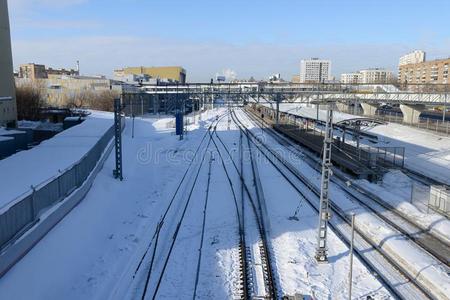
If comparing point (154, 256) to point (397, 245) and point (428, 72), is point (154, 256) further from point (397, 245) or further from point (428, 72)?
point (428, 72)

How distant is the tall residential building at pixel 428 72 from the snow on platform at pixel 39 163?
9531 centimetres

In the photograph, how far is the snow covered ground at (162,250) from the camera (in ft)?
29.2

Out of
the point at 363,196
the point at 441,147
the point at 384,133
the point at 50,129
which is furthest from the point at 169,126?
the point at 363,196

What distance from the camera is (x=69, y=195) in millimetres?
12586

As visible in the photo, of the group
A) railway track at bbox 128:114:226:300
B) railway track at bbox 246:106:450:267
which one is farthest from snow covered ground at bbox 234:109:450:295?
railway track at bbox 128:114:226:300

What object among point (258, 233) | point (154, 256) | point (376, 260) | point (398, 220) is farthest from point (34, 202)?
point (398, 220)

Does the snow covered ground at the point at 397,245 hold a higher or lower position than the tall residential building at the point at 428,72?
lower

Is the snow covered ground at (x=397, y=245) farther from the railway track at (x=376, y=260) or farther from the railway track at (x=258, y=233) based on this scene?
the railway track at (x=258, y=233)

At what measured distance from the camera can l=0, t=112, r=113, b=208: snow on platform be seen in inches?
494

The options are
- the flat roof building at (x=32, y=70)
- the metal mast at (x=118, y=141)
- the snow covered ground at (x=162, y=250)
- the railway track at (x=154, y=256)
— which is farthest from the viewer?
the flat roof building at (x=32, y=70)

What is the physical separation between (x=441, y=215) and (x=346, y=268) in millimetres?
6015

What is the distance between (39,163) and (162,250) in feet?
26.7

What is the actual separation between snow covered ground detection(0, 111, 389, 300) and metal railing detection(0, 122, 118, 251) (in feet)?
1.89

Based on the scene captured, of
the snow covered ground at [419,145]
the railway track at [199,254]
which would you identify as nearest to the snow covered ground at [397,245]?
the railway track at [199,254]
